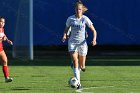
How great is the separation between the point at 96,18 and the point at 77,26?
2305cm

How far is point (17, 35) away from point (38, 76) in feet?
47.0

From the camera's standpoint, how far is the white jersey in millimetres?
18438

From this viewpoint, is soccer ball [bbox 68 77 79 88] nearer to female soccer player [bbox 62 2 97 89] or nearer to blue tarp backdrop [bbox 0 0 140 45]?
female soccer player [bbox 62 2 97 89]

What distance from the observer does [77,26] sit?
60.6ft

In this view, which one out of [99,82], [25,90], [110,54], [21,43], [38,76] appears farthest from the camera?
[110,54]

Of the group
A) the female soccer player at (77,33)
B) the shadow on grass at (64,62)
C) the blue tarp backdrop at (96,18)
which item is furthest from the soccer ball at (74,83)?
the blue tarp backdrop at (96,18)

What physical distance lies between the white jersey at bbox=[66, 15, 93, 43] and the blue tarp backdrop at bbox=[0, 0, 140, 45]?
22.6 metres

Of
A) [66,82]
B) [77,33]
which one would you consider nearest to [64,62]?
[66,82]

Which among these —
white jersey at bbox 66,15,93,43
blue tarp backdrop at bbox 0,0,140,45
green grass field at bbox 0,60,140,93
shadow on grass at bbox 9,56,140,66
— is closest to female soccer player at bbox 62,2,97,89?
white jersey at bbox 66,15,93,43

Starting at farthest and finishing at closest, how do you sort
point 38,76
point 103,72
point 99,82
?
point 103,72
point 38,76
point 99,82

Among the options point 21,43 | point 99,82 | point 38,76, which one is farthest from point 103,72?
point 21,43

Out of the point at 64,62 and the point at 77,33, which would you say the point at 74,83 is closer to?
the point at 77,33

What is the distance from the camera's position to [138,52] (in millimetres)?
42719

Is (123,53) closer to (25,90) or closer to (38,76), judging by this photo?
(38,76)
